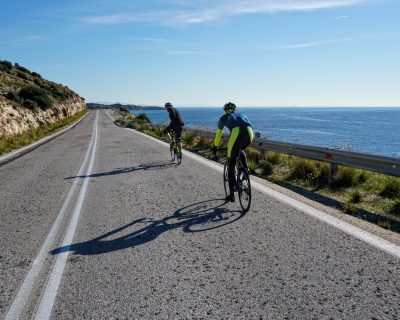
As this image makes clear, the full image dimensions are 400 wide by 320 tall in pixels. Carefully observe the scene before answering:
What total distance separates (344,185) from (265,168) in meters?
3.13

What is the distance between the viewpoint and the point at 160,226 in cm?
629

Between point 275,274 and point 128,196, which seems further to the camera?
point 128,196

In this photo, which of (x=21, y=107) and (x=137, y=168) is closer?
(x=137, y=168)

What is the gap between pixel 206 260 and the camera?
15.8 ft

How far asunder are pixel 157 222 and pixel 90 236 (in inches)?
42.9

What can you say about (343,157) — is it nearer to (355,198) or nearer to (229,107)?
(355,198)

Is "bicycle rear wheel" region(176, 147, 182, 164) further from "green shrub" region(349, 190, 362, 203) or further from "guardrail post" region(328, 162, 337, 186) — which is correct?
"green shrub" region(349, 190, 362, 203)

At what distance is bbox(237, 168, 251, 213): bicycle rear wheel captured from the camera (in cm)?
698

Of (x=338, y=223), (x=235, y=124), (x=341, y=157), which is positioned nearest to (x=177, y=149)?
(x=341, y=157)

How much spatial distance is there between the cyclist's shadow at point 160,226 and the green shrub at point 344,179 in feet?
10.7

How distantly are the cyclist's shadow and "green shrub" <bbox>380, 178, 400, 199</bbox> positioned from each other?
346cm

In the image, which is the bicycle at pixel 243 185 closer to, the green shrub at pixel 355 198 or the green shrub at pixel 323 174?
the green shrub at pixel 355 198

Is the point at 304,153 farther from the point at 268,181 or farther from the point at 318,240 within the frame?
the point at 318,240

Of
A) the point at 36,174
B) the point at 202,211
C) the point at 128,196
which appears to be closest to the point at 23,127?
the point at 36,174
